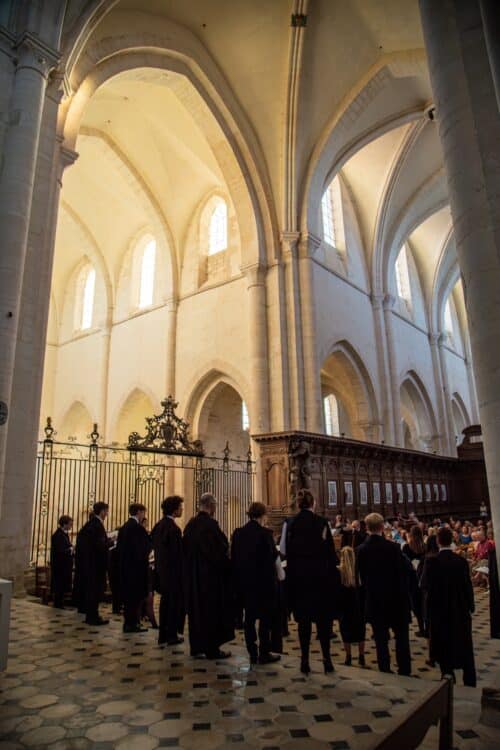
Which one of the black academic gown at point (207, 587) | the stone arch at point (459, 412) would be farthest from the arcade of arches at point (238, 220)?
the stone arch at point (459, 412)

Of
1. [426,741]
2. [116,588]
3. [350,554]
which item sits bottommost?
[426,741]

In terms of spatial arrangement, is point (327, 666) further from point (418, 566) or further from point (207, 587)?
point (418, 566)

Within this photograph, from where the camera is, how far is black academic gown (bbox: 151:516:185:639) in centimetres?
480

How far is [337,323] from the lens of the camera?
54.8 ft

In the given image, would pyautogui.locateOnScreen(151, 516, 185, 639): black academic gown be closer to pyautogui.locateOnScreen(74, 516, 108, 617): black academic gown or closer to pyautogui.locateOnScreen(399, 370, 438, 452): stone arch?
pyautogui.locateOnScreen(74, 516, 108, 617): black academic gown

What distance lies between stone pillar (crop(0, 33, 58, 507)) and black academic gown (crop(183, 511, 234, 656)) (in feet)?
8.89

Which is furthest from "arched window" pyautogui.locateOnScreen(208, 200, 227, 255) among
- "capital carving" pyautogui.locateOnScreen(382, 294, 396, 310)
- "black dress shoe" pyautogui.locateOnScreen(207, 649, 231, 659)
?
"black dress shoe" pyautogui.locateOnScreen(207, 649, 231, 659)

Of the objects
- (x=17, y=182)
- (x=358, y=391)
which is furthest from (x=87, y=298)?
(x=17, y=182)

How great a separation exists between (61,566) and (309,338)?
9.41 meters

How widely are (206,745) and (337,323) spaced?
48.1 feet

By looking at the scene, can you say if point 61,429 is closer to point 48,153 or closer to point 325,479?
point 325,479

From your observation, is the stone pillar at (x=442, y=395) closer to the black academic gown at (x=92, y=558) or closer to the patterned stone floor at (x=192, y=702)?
the patterned stone floor at (x=192, y=702)

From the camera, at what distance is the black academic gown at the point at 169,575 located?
4805mm

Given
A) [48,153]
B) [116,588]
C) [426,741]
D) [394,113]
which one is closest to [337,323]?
[394,113]
